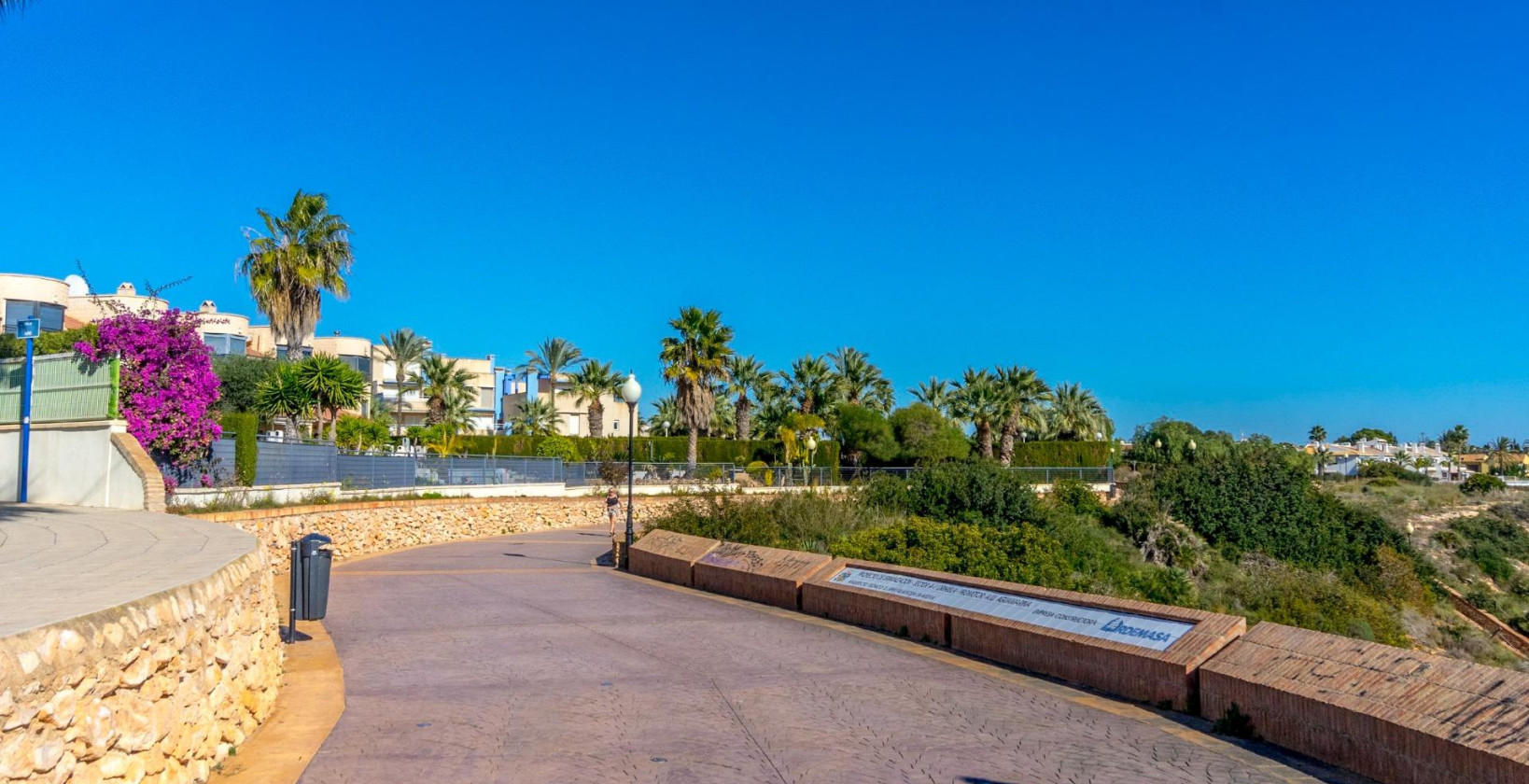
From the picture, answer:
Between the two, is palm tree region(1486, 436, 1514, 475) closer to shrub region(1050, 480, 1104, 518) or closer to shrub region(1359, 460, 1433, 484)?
shrub region(1359, 460, 1433, 484)

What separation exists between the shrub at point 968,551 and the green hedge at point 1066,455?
53.5 metres

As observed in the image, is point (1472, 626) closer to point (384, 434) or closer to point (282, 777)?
point (282, 777)

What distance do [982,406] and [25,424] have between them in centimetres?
5726

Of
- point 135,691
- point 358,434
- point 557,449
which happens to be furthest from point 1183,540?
point 358,434

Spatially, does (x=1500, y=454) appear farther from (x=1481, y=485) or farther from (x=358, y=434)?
(x=358, y=434)

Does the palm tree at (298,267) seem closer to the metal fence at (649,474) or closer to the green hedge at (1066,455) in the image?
the metal fence at (649,474)

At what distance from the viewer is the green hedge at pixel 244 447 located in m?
21.9

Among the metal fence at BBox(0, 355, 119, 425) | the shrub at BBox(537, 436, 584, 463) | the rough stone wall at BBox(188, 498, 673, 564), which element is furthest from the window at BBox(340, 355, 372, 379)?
the metal fence at BBox(0, 355, 119, 425)

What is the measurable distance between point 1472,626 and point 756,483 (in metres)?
28.2

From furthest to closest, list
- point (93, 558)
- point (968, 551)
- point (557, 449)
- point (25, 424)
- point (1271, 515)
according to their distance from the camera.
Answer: point (557, 449) < point (1271, 515) < point (25, 424) < point (968, 551) < point (93, 558)

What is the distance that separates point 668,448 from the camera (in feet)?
209

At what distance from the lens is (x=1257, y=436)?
2753 inches

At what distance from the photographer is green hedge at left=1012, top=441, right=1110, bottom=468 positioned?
6919cm

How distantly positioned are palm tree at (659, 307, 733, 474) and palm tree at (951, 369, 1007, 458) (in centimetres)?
1833
